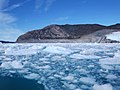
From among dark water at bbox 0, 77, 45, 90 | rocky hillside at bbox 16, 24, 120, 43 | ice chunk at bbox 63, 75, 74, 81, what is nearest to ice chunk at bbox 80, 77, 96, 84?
ice chunk at bbox 63, 75, 74, 81

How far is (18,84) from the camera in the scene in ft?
19.0

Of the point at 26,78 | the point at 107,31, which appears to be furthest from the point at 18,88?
the point at 107,31

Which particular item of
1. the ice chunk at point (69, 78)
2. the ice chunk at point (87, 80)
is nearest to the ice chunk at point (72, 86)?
the ice chunk at point (87, 80)

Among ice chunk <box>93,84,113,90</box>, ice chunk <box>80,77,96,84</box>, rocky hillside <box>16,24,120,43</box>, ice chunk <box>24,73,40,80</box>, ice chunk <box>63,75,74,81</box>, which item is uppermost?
rocky hillside <box>16,24,120,43</box>

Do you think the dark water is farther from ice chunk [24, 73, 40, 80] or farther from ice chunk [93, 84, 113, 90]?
ice chunk [93, 84, 113, 90]

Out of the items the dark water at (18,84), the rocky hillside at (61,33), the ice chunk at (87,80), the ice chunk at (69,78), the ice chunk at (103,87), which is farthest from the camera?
the rocky hillside at (61,33)

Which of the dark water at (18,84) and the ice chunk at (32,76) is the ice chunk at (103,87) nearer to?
the dark water at (18,84)

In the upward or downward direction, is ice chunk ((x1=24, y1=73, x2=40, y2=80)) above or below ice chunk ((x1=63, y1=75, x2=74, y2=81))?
above

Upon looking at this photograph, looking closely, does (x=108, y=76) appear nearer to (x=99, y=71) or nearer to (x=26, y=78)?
(x=99, y=71)

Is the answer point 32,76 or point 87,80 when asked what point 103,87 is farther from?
point 32,76

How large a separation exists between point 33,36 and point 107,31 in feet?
90.6

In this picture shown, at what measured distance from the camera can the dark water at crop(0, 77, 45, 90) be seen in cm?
542

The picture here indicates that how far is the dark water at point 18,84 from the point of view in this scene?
5.42 m

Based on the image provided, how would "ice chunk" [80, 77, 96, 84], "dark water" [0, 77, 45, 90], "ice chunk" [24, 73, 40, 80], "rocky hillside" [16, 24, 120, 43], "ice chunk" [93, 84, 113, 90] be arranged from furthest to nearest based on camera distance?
"rocky hillside" [16, 24, 120, 43]
"ice chunk" [24, 73, 40, 80]
"ice chunk" [80, 77, 96, 84]
"dark water" [0, 77, 45, 90]
"ice chunk" [93, 84, 113, 90]
